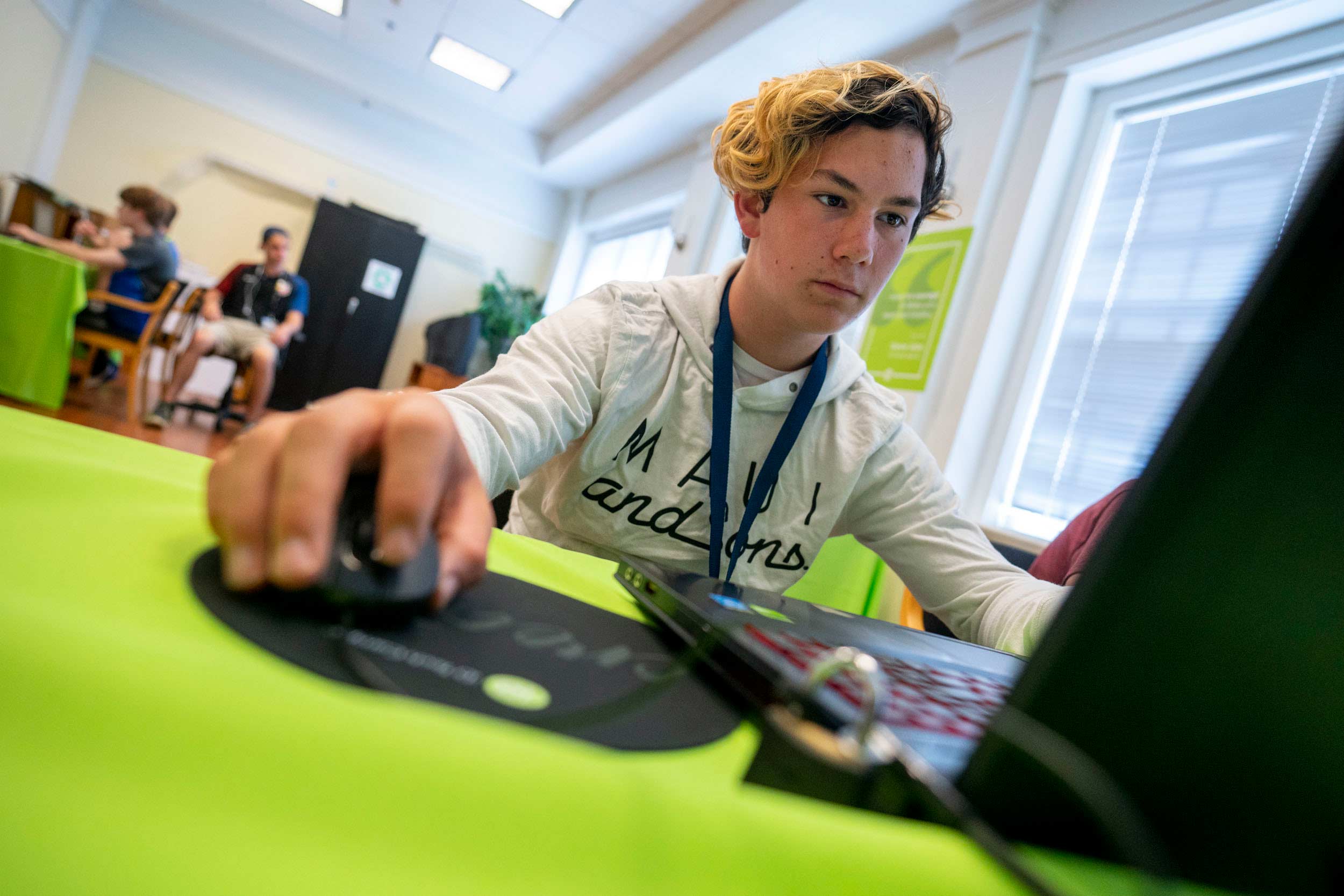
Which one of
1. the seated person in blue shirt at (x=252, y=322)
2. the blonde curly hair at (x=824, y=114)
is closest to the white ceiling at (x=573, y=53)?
the seated person in blue shirt at (x=252, y=322)

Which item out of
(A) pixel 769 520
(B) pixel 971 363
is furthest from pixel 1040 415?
(A) pixel 769 520

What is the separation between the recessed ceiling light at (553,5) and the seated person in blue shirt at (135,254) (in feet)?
9.27

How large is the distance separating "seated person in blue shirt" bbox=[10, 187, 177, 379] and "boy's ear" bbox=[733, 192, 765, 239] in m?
4.65

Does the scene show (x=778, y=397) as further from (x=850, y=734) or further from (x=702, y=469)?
(x=850, y=734)

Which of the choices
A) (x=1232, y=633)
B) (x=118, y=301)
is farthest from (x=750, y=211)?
(x=118, y=301)

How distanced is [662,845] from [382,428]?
0.80ft

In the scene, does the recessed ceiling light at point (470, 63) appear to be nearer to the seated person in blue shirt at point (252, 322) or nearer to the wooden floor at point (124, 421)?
the seated person in blue shirt at point (252, 322)

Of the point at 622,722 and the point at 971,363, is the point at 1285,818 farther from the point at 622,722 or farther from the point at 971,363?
the point at 971,363

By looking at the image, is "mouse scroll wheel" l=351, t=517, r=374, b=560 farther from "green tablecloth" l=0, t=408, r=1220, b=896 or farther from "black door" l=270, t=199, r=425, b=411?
"black door" l=270, t=199, r=425, b=411

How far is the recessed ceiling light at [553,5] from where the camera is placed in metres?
5.28

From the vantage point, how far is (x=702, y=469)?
112 centimetres

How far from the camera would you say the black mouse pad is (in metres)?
0.26

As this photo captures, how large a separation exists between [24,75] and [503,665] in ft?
28.1

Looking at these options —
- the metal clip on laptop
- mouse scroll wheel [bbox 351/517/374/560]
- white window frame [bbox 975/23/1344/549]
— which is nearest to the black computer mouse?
mouse scroll wheel [bbox 351/517/374/560]
